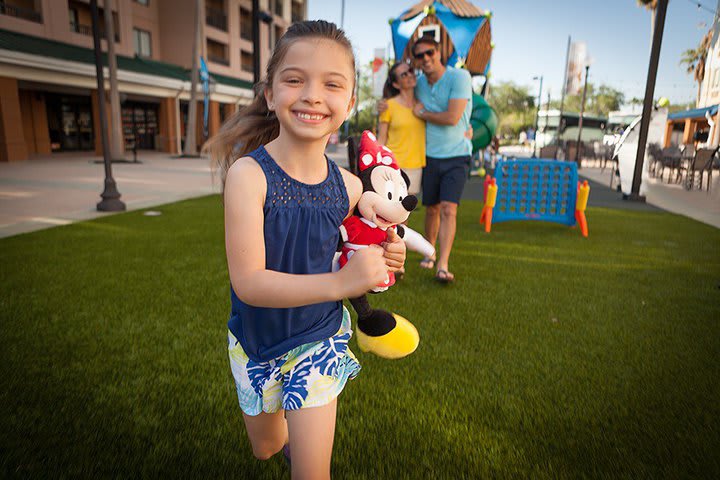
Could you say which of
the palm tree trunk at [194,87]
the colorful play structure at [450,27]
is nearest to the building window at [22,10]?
the palm tree trunk at [194,87]

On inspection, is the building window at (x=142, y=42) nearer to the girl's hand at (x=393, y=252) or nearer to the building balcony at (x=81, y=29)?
the building balcony at (x=81, y=29)

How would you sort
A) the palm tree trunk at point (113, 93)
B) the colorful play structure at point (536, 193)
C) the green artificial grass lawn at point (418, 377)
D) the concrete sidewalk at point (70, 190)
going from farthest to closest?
1. the palm tree trunk at point (113, 93)
2. the concrete sidewalk at point (70, 190)
3. the colorful play structure at point (536, 193)
4. the green artificial grass lawn at point (418, 377)

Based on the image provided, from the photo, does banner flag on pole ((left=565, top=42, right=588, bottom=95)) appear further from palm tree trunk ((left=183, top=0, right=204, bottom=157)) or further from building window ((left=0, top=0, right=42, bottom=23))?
building window ((left=0, top=0, right=42, bottom=23))

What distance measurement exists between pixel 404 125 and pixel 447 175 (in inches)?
23.6

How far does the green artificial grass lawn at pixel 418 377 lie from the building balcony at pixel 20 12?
59.8ft

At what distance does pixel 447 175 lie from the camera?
4277 mm

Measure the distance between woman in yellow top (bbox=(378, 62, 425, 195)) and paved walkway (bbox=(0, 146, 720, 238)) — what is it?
2.94 meters

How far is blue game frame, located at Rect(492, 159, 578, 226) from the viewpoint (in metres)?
6.85

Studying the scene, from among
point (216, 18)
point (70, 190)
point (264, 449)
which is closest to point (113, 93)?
point (70, 190)

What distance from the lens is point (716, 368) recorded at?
2840 millimetres

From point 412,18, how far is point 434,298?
843 centimetres

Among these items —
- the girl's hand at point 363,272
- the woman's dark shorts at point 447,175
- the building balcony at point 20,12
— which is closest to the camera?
the girl's hand at point 363,272

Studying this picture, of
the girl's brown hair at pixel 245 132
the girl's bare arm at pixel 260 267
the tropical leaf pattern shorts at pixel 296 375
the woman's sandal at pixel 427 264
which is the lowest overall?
the woman's sandal at pixel 427 264

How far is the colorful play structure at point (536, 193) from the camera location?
22.4 feet
